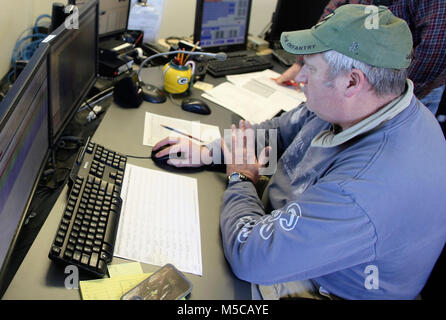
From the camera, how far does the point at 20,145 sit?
76cm

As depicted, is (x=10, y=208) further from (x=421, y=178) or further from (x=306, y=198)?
(x=421, y=178)

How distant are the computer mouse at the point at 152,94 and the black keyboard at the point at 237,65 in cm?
40

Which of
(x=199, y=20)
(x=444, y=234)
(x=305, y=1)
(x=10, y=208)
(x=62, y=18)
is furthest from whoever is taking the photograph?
(x=305, y=1)

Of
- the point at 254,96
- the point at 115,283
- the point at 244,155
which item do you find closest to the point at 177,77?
the point at 254,96

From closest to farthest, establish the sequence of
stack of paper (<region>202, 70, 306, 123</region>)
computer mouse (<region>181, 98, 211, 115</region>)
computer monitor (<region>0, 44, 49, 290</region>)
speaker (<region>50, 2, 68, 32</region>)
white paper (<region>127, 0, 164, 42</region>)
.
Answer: computer monitor (<region>0, 44, 49, 290</region>) < speaker (<region>50, 2, 68, 32</region>) < computer mouse (<region>181, 98, 211, 115</region>) < stack of paper (<region>202, 70, 306, 123</region>) < white paper (<region>127, 0, 164, 42</region>)

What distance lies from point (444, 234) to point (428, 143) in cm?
25

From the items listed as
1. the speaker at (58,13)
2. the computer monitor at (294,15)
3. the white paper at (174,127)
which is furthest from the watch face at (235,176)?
the computer monitor at (294,15)

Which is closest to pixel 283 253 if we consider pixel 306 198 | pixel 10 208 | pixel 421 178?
pixel 306 198

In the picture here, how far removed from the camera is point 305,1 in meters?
2.36

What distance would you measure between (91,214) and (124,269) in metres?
0.16

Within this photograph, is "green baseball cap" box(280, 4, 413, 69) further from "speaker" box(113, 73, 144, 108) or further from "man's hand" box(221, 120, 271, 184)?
"speaker" box(113, 73, 144, 108)

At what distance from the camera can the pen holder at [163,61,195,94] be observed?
1.57 m

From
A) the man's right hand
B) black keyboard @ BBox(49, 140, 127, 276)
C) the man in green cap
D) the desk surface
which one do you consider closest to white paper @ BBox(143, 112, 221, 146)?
the desk surface

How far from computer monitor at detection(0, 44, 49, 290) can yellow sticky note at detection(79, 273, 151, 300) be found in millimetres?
158
